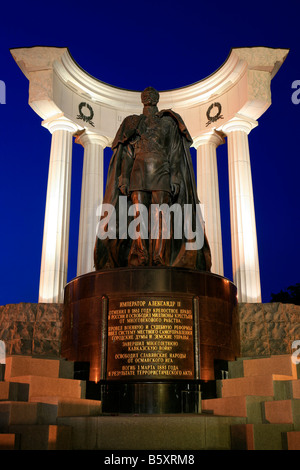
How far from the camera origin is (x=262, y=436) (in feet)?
29.5

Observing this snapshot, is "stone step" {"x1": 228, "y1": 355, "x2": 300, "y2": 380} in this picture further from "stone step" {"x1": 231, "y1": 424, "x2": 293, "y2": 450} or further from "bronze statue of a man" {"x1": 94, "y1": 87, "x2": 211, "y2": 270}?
"bronze statue of a man" {"x1": 94, "y1": 87, "x2": 211, "y2": 270}

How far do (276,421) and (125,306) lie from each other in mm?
4496

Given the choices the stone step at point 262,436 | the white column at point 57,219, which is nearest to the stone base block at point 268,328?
the white column at point 57,219

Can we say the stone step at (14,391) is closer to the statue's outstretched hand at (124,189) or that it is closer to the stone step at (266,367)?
the stone step at (266,367)

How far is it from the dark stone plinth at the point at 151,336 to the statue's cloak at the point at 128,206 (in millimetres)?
1128

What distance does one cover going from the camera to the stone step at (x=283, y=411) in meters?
9.28

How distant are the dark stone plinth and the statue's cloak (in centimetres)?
113

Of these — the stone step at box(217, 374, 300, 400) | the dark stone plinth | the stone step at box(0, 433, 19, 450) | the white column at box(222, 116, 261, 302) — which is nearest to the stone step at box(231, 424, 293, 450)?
the stone step at box(217, 374, 300, 400)

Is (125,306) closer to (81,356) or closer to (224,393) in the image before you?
(81,356)

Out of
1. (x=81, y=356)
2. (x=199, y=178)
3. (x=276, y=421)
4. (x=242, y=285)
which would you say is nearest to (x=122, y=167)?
(x=81, y=356)

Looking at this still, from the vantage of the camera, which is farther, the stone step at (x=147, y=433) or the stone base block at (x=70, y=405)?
the stone base block at (x=70, y=405)

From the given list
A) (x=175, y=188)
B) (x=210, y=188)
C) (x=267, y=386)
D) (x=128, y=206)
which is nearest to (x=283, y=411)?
(x=267, y=386)

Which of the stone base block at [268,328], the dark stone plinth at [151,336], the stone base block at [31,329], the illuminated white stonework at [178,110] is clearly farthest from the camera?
the illuminated white stonework at [178,110]

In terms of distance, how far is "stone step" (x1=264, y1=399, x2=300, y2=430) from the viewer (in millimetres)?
9281
